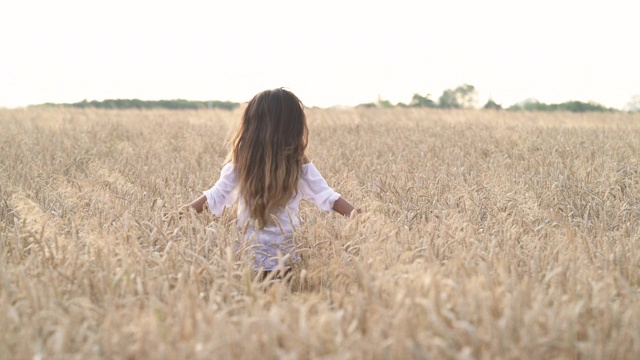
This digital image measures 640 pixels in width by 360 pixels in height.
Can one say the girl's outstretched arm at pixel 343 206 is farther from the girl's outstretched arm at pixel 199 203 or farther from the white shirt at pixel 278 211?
the girl's outstretched arm at pixel 199 203

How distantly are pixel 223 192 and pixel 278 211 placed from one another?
0.32 m

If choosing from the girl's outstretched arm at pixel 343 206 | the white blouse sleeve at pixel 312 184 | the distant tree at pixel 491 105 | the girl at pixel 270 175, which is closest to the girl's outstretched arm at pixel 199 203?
the girl at pixel 270 175

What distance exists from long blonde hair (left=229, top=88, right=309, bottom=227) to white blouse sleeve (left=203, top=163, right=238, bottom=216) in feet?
0.23

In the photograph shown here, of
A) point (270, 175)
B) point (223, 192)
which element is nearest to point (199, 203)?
point (223, 192)

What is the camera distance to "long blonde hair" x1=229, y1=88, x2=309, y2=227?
3857mm

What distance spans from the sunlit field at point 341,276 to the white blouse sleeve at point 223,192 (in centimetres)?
13

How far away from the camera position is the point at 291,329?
226 cm

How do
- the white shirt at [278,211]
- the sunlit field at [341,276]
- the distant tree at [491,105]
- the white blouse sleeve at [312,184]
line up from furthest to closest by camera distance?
the distant tree at [491,105] → the white blouse sleeve at [312,184] → the white shirt at [278,211] → the sunlit field at [341,276]

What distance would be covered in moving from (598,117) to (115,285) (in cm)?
1621

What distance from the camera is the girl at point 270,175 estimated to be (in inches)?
152

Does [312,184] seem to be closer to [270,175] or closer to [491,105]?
[270,175]

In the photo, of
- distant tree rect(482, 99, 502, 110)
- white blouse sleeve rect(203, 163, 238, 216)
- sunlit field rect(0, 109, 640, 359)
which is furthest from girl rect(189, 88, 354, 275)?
distant tree rect(482, 99, 502, 110)

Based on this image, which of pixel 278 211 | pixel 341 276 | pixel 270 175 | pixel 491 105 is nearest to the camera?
pixel 341 276

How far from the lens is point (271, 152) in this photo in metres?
3.88
